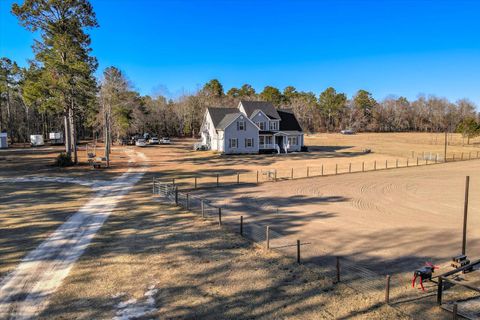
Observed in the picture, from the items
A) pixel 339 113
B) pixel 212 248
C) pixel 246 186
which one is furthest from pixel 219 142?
pixel 339 113

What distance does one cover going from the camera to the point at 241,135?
169 feet

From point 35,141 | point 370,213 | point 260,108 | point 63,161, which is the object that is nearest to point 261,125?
point 260,108

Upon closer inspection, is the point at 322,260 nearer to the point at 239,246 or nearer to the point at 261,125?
the point at 239,246

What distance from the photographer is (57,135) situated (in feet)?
239

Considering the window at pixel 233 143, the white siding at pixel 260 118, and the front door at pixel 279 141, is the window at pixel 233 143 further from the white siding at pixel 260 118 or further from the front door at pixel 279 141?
the front door at pixel 279 141

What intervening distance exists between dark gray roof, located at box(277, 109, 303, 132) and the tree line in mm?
27788

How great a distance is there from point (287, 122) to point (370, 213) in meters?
39.6

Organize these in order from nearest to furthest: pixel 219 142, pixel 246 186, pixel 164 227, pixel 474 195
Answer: pixel 164 227 → pixel 474 195 → pixel 246 186 → pixel 219 142

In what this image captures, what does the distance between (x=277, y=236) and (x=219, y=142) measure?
129 feet

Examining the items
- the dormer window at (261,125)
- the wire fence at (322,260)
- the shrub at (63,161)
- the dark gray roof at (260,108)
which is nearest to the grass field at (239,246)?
the wire fence at (322,260)

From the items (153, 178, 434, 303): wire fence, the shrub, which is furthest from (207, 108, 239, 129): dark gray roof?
(153, 178, 434, 303): wire fence

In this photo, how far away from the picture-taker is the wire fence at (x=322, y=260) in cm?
954

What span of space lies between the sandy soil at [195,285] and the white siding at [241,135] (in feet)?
120

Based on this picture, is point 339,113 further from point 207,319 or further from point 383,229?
point 207,319
